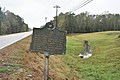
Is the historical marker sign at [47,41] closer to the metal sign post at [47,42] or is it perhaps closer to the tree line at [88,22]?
the metal sign post at [47,42]

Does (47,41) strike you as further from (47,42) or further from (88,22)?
(88,22)

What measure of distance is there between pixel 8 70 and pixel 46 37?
1.90 m

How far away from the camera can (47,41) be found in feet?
29.0

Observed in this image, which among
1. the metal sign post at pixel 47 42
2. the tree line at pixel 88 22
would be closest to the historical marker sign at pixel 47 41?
the metal sign post at pixel 47 42

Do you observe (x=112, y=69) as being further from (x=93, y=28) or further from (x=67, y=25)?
(x=93, y=28)

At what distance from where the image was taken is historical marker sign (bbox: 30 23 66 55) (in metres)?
8.84

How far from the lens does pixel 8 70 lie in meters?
9.41

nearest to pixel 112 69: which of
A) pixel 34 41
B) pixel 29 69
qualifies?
pixel 29 69

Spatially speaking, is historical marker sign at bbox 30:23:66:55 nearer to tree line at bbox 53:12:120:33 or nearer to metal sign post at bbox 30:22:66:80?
metal sign post at bbox 30:22:66:80

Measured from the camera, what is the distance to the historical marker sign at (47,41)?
8.84 meters

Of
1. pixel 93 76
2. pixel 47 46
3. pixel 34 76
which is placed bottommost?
pixel 93 76

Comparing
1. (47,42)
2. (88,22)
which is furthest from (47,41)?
(88,22)

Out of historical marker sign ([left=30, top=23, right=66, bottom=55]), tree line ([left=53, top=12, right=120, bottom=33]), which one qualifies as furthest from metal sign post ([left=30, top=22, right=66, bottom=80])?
tree line ([left=53, top=12, right=120, bottom=33])

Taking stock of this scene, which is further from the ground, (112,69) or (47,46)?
(47,46)
